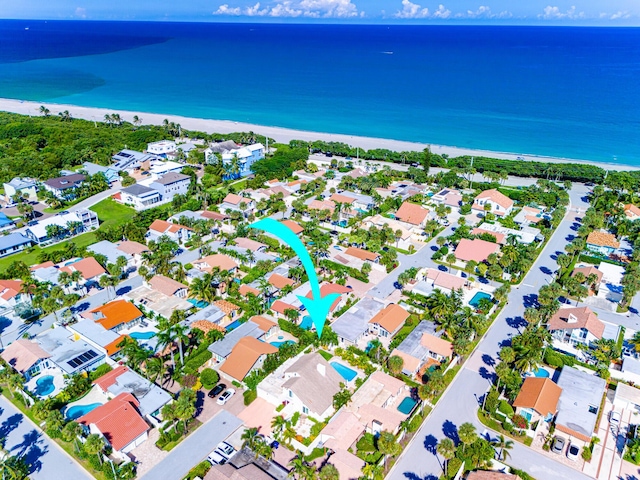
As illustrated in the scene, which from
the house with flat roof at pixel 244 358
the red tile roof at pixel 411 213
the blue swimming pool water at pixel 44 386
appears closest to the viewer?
the blue swimming pool water at pixel 44 386

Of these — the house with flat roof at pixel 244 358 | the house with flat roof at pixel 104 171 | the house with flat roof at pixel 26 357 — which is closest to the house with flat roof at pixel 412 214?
the house with flat roof at pixel 244 358

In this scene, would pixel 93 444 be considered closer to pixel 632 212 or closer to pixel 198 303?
pixel 198 303

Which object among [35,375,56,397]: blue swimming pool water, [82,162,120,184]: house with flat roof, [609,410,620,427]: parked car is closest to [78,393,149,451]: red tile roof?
[35,375,56,397]: blue swimming pool water

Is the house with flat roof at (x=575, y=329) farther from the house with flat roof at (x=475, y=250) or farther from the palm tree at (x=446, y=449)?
the palm tree at (x=446, y=449)

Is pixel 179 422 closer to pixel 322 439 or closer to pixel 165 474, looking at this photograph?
pixel 165 474

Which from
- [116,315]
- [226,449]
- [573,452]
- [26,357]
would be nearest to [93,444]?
[226,449]
